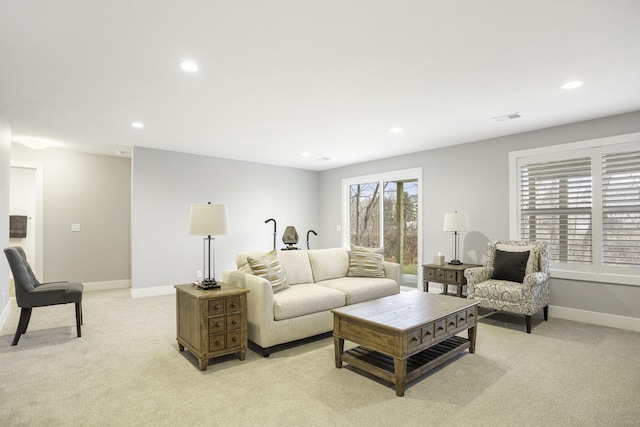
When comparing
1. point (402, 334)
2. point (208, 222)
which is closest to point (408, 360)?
point (402, 334)

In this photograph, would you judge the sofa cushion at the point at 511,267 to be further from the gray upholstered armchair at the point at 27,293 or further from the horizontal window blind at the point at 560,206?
the gray upholstered armchair at the point at 27,293

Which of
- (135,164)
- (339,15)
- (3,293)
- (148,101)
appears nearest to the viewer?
(339,15)

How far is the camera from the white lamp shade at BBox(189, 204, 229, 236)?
3150 mm

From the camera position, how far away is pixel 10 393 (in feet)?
8.18

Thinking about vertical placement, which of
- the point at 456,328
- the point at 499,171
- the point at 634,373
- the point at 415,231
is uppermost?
the point at 499,171

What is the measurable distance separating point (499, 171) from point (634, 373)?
2939 millimetres

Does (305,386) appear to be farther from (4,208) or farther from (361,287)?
(4,208)

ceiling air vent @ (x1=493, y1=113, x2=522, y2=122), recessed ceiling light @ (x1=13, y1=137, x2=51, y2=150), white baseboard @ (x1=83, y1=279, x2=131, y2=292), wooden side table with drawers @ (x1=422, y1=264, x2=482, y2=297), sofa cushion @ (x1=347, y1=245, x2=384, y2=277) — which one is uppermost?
ceiling air vent @ (x1=493, y1=113, x2=522, y2=122)

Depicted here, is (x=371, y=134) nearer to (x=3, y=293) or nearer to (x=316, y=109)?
(x=316, y=109)

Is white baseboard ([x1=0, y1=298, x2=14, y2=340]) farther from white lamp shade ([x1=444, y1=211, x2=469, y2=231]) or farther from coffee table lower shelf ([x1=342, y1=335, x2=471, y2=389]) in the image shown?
white lamp shade ([x1=444, y1=211, x2=469, y2=231])

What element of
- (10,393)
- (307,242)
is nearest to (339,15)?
(10,393)

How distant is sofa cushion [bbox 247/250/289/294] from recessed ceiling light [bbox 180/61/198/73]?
6.03 feet

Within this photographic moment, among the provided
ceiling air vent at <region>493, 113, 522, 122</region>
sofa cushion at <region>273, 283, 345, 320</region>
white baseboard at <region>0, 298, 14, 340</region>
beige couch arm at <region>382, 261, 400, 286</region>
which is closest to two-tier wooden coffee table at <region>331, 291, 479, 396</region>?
sofa cushion at <region>273, 283, 345, 320</region>

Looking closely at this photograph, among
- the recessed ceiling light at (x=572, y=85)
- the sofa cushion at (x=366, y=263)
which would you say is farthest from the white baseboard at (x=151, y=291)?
the recessed ceiling light at (x=572, y=85)
